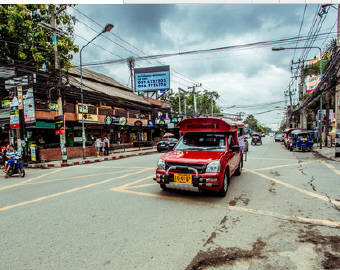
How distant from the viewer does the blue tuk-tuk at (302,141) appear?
58.2ft

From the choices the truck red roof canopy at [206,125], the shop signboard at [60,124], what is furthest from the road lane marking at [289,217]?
the shop signboard at [60,124]

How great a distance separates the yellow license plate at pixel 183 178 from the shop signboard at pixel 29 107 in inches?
514

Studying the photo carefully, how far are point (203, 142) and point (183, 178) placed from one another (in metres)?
1.79

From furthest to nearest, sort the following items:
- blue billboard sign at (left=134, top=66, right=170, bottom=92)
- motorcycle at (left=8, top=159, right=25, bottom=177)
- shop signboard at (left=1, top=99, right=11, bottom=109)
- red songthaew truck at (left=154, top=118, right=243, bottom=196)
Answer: blue billboard sign at (left=134, top=66, right=170, bottom=92), shop signboard at (left=1, top=99, right=11, bottom=109), motorcycle at (left=8, top=159, right=25, bottom=177), red songthaew truck at (left=154, top=118, right=243, bottom=196)

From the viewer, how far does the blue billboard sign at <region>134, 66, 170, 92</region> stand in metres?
30.8

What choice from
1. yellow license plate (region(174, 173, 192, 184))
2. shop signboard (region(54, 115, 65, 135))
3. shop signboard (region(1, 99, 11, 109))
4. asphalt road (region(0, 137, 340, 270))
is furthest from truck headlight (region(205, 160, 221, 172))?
shop signboard (region(1, 99, 11, 109))

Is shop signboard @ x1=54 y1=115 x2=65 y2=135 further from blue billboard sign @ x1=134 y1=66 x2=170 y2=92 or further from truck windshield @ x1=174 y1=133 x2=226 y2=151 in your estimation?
blue billboard sign @ x1=134 y1=66 x2=170 y2=92

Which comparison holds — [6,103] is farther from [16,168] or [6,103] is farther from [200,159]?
[200,159]

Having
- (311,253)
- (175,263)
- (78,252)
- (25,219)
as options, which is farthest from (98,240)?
(311,253)

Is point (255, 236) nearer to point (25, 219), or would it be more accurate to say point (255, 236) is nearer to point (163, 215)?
point (163, 215)

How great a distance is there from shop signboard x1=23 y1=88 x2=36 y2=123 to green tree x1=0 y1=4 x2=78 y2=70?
252 cm

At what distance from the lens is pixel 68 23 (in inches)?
633

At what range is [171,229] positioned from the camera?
11.6ft

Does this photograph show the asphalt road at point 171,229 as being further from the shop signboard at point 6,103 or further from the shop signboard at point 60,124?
the shop signboard at point 6,103
